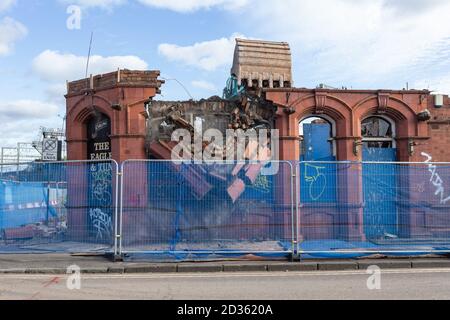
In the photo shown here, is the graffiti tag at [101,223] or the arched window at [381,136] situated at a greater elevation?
the arched window at [381,136]

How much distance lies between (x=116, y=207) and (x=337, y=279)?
5224 mm

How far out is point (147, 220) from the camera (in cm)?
1114

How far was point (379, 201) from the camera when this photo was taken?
1147cm

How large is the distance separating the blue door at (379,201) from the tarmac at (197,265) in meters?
0.78

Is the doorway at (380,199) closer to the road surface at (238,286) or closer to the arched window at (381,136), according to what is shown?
the road surface at (238,286)

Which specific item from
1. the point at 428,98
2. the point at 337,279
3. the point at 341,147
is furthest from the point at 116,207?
the point at 428,98

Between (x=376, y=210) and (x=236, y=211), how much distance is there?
346cm

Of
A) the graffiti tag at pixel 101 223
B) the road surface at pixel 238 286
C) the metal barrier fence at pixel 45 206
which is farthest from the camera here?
the metal barrier fence at pixel 45 206

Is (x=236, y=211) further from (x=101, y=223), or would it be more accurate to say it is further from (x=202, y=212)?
(x=101, y=223)

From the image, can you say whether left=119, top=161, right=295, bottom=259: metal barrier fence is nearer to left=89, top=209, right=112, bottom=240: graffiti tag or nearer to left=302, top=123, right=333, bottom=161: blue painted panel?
left=89, top=209, right=112, bottom=240: graffiti tag

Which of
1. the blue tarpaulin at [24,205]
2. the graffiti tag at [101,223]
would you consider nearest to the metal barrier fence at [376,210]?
the graffiti tag at [101,223]

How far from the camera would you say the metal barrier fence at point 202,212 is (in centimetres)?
1109

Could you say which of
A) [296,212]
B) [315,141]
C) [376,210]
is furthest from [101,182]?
[315,141]

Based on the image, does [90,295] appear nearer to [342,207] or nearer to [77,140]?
[342,207]
